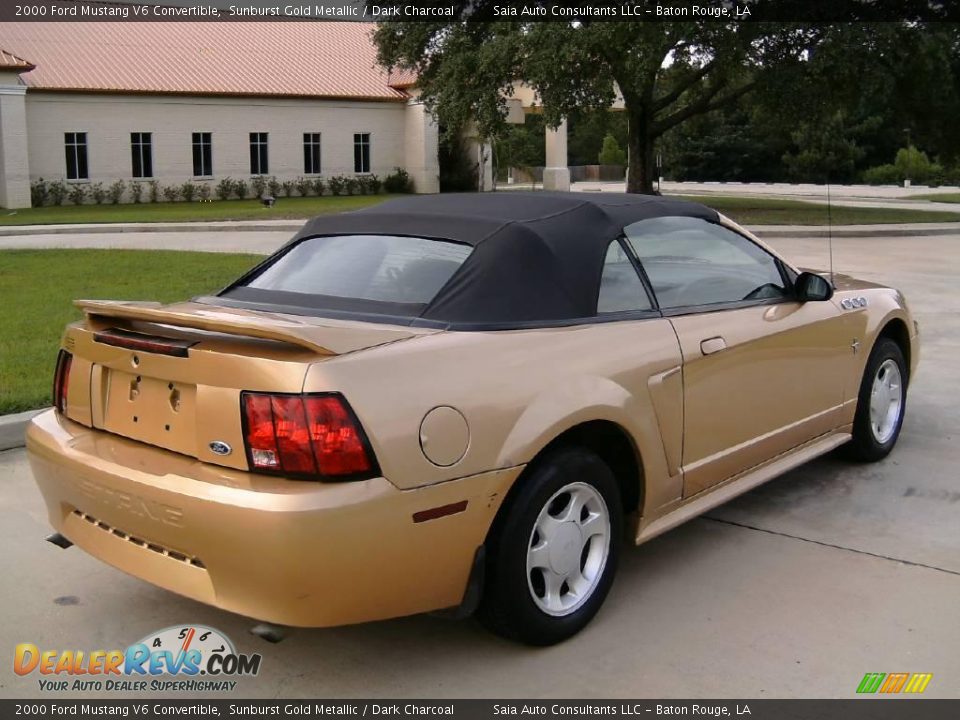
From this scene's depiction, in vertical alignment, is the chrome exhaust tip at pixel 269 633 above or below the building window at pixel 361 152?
below

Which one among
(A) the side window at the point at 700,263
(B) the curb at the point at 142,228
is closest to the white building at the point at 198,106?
(B) the curb at the point at 142,228

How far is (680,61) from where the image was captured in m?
31.8

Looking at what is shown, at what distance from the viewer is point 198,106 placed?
4025 cm

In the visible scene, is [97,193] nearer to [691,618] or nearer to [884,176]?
[691,618]

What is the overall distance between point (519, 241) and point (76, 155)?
37279 mm

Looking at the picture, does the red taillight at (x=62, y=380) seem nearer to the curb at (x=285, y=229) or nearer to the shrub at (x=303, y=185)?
the curb at (x=285, y=229)

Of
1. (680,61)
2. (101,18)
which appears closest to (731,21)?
(680,61)

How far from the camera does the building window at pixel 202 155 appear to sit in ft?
133

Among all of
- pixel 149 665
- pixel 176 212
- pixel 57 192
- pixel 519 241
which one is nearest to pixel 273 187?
pixel 57 192

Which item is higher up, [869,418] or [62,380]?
[62,380]

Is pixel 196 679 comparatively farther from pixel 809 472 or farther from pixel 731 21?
pixel 731 21

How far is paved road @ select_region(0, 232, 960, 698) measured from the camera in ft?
11.1

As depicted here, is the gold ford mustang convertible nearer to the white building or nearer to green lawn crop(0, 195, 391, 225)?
green lawn crop(0, 195, 391, 225)

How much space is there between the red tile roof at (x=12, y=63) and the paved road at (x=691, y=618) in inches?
1311
